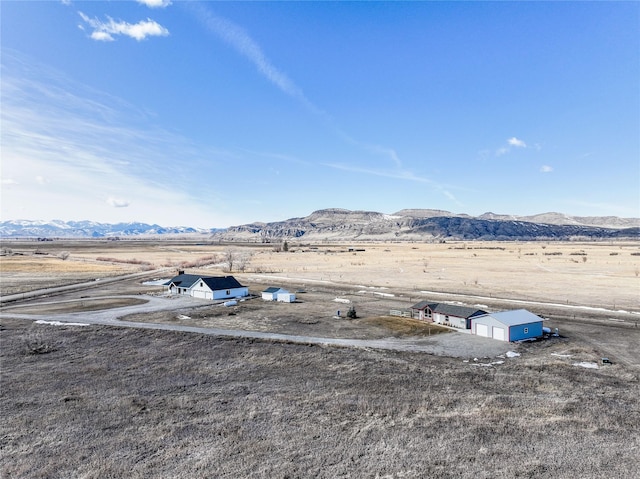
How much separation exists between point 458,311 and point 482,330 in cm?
399

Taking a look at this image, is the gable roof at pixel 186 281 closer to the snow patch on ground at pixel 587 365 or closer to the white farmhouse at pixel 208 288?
A: the white farmhouse at pixel 208 288

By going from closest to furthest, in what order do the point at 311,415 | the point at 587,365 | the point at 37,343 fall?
the point at 311,415
the point at 587,365
the point at 37,343

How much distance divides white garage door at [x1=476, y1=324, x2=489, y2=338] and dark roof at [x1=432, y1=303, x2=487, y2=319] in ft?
5.83

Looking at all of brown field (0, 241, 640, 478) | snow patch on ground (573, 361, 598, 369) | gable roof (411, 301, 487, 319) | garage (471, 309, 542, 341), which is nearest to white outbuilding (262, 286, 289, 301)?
brown field (0, 241, 640, 478)

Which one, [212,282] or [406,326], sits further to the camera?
[212,282]

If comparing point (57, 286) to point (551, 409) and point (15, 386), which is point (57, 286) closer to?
point (15, 386)

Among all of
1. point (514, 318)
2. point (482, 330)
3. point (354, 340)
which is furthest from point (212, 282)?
point (514, 318)

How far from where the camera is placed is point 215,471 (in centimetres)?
1912

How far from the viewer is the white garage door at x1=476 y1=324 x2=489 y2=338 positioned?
43906 millimetres

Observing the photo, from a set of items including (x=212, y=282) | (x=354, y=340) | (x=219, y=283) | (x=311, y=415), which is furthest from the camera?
(x=219, y=283)

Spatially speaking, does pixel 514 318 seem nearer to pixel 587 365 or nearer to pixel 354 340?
pixel 587 365

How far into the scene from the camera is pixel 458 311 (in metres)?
47.7

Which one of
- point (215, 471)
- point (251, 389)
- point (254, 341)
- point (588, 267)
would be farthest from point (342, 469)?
point (588, 267)

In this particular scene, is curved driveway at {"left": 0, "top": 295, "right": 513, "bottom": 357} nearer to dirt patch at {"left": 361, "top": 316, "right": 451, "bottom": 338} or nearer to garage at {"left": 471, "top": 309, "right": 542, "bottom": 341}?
garage at {"left": 471, "top": 309, "right": 542, "bottom": 341}
